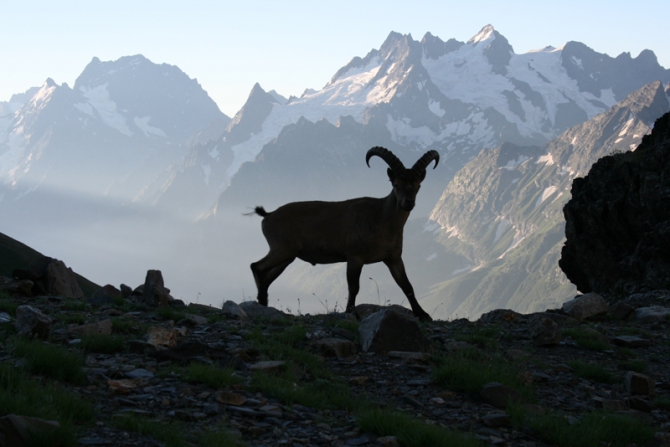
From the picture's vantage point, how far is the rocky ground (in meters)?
6.07

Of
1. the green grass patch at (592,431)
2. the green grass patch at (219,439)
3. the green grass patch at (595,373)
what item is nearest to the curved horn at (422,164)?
the green grass patch at (595,373)

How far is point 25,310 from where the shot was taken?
8641mm

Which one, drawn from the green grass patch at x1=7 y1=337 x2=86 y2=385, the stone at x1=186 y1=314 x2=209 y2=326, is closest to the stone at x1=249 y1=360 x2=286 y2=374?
the green grass patch at x1=7 y1=337 x2=86 y2=385

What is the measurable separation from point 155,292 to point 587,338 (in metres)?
8.08

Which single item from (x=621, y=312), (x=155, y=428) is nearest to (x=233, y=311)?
(x=155, y=428)

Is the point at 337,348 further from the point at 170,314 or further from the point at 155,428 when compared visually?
the point at 155,428

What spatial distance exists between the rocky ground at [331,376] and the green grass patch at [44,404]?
0.45 feet

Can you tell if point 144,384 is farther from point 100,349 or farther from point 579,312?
point 579,312

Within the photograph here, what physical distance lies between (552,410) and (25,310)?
22.2ft

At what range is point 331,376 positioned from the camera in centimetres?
788

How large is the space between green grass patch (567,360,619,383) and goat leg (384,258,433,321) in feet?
15.7

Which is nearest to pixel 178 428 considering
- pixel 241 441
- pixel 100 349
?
pixel 241 441

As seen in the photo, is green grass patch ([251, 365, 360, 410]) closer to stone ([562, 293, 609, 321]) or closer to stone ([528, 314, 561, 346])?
stone ([528, 314, 561, 346])

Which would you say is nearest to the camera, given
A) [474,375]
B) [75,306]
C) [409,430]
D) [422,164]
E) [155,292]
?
[409,430]
